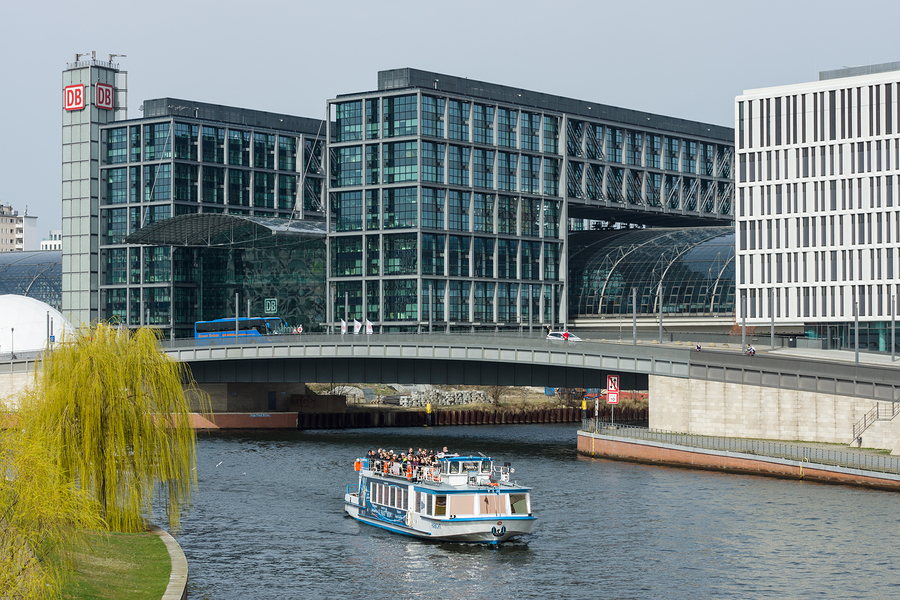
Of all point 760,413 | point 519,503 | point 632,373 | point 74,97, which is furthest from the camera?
point 74,97

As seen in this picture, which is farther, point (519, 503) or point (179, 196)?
point (179, 196)

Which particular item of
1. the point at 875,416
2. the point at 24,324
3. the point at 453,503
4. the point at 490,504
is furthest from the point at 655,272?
the point at 453,503

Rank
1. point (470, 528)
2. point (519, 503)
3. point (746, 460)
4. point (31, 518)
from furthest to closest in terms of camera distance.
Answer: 1. point (746, 460)
2. point (519, 503)
3. point (470, 528)
4. point (31, 518)

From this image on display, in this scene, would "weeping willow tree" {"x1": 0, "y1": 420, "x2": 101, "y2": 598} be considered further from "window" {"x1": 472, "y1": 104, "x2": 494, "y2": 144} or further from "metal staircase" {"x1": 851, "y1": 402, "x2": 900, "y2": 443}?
"window" {"x1": 472, "y1": 104, "x2": 494, "y2": 144}

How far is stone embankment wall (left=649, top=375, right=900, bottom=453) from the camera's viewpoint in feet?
274

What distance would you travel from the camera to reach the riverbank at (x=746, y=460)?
7225cm

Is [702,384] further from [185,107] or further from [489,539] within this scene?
[185,107]

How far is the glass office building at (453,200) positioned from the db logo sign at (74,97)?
4280 centimetres

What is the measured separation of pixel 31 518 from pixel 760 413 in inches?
2660

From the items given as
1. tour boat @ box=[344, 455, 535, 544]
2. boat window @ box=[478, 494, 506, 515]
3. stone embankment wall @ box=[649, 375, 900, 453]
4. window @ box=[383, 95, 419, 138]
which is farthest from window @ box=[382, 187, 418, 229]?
boat window @ box=[478, 494, 506, 515]

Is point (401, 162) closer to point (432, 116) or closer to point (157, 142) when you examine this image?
point (432, 116)

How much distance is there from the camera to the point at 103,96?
185m

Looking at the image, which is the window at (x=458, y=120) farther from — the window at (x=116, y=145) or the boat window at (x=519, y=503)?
the boat window at (x=519, y=503)

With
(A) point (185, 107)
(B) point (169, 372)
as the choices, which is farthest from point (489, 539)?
(A) point (185, 107)
